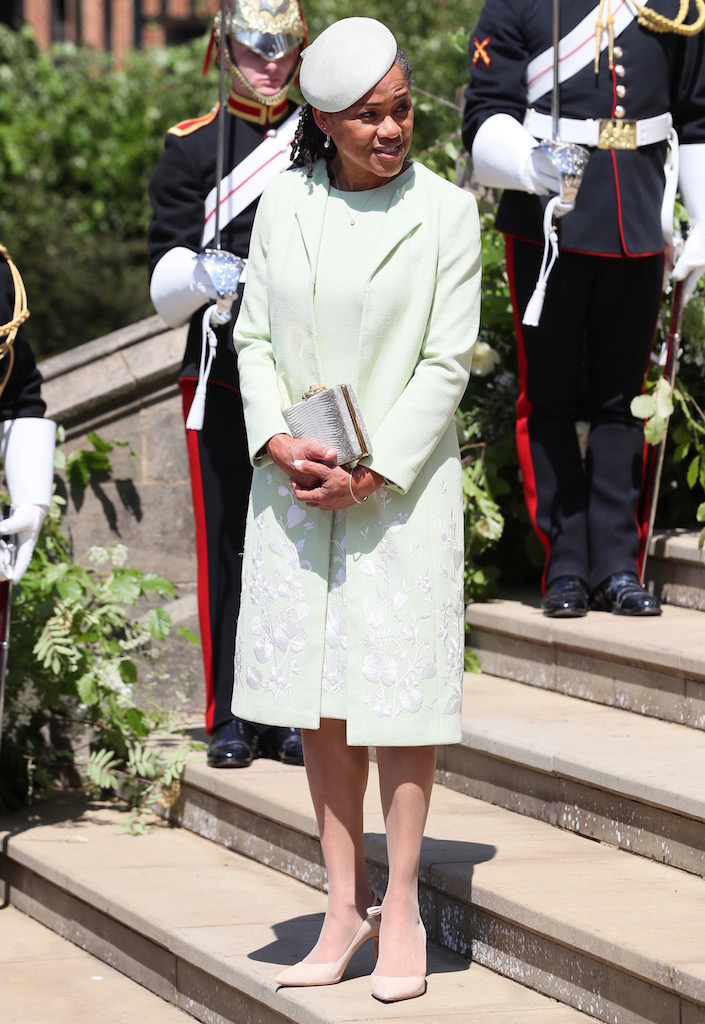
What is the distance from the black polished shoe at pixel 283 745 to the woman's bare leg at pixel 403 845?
1.35 metres

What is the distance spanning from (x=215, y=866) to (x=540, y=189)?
1842 millimetres

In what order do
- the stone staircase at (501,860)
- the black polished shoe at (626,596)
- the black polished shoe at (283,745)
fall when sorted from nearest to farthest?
the stone staircase at (501,860), the black polished shoe at (283,745), the black polished shoe at (626,596)

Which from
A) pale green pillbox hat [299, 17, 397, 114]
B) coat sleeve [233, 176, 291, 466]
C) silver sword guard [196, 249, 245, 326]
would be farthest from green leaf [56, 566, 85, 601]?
pale green pillbox hat [299, 17, 397, 114]

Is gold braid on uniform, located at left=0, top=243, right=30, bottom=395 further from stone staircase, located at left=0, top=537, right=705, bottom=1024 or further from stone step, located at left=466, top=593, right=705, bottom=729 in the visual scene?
stone step, located at left=466, top=593, right=705, bottom=729

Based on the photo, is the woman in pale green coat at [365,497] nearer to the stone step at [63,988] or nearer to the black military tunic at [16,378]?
the stone step at [63,988]

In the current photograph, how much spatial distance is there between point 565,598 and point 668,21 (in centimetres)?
152

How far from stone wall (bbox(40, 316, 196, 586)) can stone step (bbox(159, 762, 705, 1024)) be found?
4.72 ft

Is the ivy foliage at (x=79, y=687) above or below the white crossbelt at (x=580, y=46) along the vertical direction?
below

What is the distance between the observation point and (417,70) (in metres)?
10.7

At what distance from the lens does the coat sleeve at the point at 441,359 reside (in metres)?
2.87

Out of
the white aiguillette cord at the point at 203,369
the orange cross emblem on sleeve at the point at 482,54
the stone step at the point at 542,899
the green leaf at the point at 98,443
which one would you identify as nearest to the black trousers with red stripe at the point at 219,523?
the white aiguillette cord at the point at 203,369

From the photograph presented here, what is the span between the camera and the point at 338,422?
2.87 meters

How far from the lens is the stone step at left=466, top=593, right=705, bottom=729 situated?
395 cm

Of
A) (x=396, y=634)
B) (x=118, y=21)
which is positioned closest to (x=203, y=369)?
(x=396, y=634)
